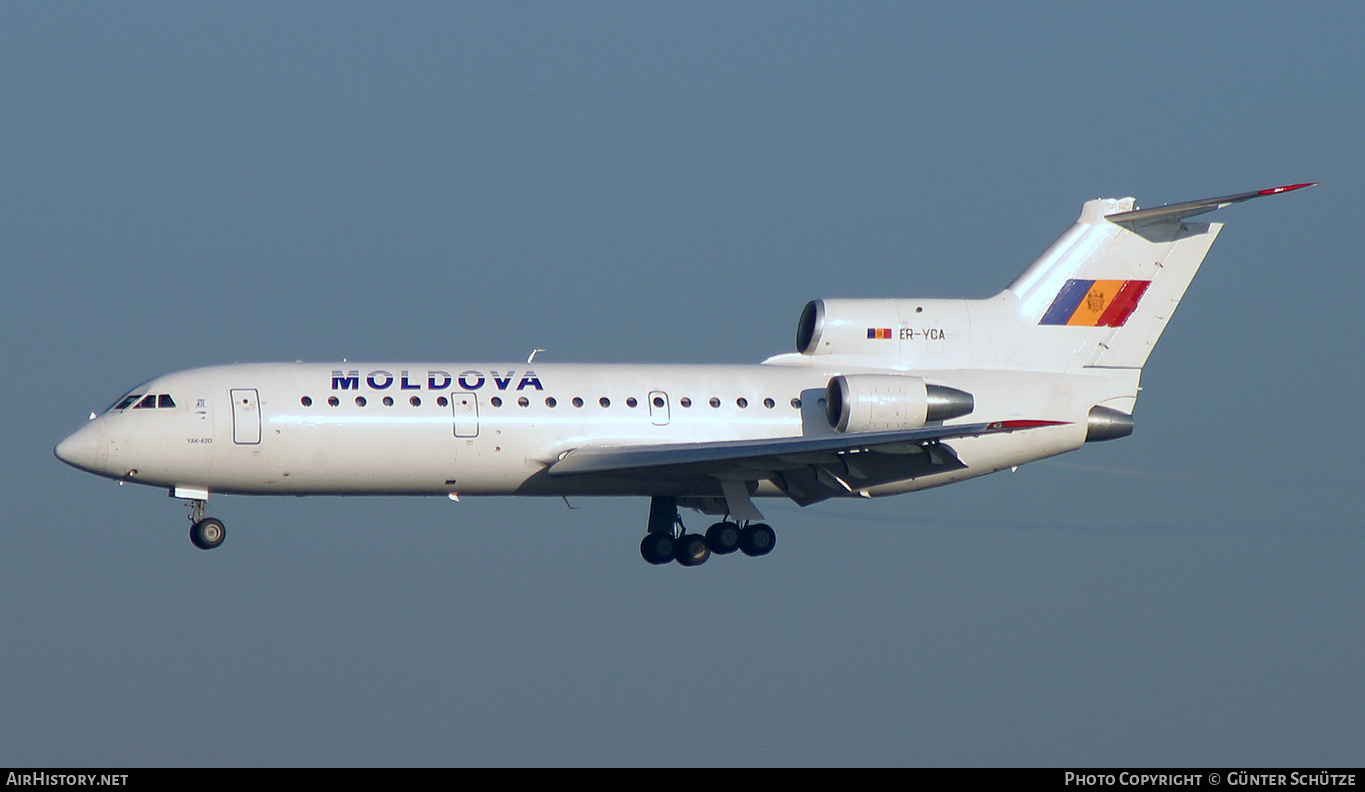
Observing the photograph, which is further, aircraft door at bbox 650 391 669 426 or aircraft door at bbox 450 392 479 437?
→ aircraft door at bbox 650 391 669 426

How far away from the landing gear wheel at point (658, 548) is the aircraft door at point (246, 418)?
8.87 m

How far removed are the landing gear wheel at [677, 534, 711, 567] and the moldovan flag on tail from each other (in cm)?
888

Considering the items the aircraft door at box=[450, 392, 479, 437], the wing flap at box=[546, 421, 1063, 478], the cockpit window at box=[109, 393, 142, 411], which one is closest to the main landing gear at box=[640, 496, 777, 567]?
the wing flap at box=[546, 421, 1063, 478]

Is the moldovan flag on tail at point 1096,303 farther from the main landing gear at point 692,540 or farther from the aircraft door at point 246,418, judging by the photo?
the aircraft door at point 246,418

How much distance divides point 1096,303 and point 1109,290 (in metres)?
0.40

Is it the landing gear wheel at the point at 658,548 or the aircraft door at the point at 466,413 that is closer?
the aircraft door at the point at 466,413

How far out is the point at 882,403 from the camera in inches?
1567

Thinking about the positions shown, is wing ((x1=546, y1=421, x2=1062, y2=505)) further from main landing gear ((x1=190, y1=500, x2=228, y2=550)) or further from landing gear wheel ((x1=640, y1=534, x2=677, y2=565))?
main landing gear ((x1=190, y1=500, x2=228, y2=550))

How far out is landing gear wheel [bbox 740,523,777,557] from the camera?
136 feet

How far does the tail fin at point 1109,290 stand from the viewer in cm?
4306

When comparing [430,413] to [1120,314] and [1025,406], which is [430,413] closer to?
[1025,406]

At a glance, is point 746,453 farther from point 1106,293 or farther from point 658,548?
point 1106,293

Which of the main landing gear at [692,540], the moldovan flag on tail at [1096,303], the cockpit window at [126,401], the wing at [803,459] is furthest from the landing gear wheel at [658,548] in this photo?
the cockpit window at [126,401]
